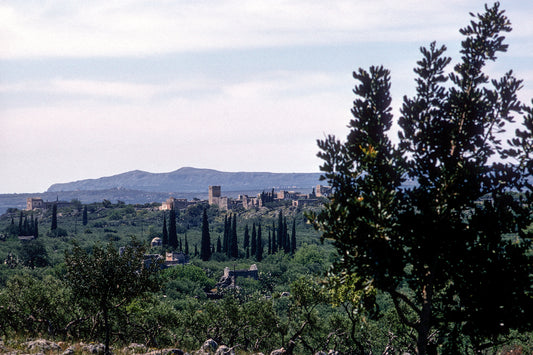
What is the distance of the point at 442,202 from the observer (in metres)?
10.9

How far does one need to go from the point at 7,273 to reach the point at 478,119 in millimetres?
86515

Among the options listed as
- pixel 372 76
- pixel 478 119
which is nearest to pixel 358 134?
pixel 372 76

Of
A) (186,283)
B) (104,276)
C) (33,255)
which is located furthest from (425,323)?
(33,255)

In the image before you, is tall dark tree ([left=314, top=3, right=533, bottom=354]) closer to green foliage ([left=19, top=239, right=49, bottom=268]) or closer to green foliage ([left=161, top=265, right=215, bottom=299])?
green foliage ([left=161, top=265, right=215, bottom=299])

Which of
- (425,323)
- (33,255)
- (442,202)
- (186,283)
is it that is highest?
(442,202)

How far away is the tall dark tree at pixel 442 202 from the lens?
1077cm

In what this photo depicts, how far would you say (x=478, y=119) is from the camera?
11.8 metres

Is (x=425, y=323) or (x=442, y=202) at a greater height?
(x=442, y=202)

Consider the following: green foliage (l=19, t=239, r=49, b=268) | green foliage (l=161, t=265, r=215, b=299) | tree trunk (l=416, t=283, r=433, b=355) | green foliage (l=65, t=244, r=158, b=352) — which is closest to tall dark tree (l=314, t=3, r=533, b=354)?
tree trunk (l=416, t=283, r=433, b=355)

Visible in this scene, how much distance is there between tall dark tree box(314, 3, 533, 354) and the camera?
10766 mm

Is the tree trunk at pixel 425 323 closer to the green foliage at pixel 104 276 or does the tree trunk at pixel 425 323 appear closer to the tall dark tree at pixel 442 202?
the tall dark tree at pixel 442 202

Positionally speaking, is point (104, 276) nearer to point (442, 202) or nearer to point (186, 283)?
point (442, 202)

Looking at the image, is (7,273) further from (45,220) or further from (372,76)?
(45,220)

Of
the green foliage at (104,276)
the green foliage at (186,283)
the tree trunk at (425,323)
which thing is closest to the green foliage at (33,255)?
the green foliage at (186,283)
